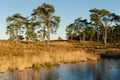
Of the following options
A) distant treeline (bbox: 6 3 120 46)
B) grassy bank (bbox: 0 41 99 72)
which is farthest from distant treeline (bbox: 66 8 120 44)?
grassy bank (bbox: 0 41 99 72)

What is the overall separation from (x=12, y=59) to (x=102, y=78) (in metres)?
8.33

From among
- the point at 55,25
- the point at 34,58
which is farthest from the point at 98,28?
the point at 34,58

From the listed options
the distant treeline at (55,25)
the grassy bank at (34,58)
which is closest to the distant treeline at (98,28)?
the distant treeline at (55,25)

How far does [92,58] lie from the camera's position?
1469 inches

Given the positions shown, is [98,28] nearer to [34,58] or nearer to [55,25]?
[55,25]

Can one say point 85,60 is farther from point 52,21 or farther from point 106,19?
point 106,19

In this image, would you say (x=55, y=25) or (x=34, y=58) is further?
(x=55, y=25)

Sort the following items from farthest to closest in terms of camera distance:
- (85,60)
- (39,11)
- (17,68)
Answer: (39,11) → (85,60) → (17,68)

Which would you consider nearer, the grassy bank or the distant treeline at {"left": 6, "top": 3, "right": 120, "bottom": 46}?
the grassy bank

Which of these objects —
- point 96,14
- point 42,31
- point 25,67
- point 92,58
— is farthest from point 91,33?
point 25,67

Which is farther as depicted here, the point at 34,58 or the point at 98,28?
the point at 98,28

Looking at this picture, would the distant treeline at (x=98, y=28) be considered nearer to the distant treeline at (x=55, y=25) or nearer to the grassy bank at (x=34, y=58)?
the distant treeline at (x=55, y=25)

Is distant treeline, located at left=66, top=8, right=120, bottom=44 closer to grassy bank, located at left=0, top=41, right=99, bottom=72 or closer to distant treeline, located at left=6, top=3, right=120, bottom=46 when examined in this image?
distant treeline, located at left=6, top=3, right=120, bottom=46

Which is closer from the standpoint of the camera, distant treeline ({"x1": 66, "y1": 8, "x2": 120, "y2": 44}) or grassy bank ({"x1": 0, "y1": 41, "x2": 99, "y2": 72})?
grassy bank ({"x1": 0, "y1": 41, "x2": 99, "y2": 72})
